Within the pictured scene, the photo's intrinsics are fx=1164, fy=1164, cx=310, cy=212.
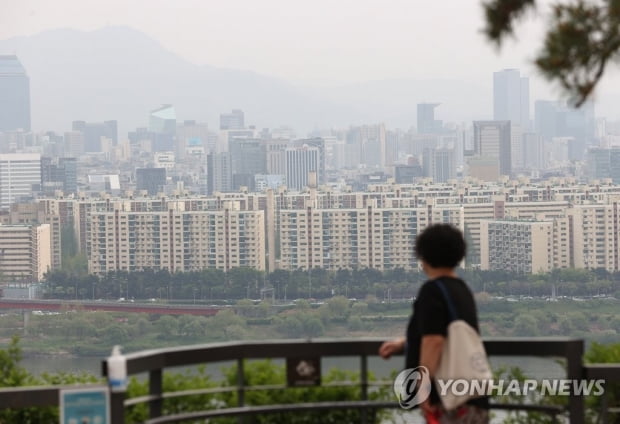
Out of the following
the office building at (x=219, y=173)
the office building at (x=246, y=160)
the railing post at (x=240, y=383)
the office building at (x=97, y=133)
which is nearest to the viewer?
the railing post at (x=240, y=383)

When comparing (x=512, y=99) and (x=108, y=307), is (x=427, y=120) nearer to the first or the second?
(x=512, y=99)

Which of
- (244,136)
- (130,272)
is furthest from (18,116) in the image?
(130,272)

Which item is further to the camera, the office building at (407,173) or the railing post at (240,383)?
the office building at (407,173)

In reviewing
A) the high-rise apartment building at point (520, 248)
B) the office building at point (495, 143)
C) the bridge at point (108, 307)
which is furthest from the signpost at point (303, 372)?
the office building at point (495, 143)

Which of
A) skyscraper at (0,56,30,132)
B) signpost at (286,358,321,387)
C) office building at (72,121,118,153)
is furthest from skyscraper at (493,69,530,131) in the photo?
signpost at (286,358,321,387)

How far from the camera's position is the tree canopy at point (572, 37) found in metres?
1.54

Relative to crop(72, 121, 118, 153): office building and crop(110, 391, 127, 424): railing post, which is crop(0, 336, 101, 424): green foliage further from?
crop(72, 121, 118, 153): office building

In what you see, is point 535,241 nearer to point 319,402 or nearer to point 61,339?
point 61,339

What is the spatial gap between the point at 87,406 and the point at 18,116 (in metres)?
67.9

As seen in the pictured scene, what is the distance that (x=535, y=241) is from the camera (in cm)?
3994

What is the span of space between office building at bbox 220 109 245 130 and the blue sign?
63.3m

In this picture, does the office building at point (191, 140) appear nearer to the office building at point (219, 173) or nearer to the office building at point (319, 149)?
the office building at point (219, 173)

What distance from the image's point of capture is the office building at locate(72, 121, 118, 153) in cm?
6475

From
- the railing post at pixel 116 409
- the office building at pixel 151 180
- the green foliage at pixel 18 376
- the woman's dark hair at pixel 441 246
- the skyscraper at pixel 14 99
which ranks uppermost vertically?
the skyscraper at pixel 14 99
